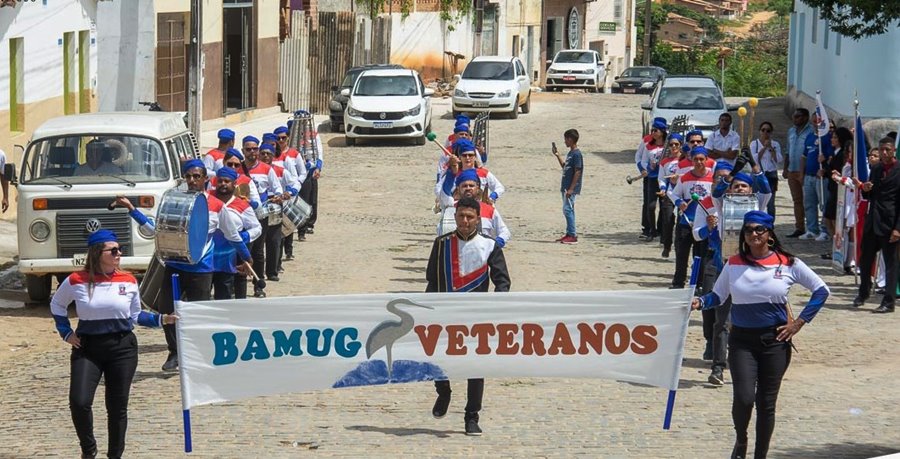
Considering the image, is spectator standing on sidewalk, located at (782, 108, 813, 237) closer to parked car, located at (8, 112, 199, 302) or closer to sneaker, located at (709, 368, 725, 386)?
parked car, located at (8, 112, 199, 302)

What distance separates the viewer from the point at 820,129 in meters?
19.7

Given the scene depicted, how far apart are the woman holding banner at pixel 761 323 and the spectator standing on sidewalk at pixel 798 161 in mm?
11894

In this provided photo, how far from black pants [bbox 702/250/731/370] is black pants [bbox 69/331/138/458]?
4.91 m

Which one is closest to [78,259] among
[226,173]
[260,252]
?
[260,252]

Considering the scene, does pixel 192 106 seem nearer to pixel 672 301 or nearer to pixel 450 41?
pixel 672 301

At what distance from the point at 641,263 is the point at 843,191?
Result: 2.83 metres

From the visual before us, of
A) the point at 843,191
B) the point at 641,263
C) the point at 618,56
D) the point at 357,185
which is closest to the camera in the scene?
the point at 843,191

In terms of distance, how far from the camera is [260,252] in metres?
16.5

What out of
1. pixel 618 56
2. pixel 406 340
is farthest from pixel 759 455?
pixel 618 56

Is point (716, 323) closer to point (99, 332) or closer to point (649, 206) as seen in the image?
point (99, 332)

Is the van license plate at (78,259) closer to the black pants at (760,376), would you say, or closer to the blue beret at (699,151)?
the blue beret at (699,151)

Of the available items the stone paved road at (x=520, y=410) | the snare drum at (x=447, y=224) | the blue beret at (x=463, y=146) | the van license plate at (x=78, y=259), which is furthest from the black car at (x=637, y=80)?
the snare drum at (x=447, y=224)

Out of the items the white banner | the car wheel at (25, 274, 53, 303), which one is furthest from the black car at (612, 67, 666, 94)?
the white banner

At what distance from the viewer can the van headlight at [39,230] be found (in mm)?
15625
